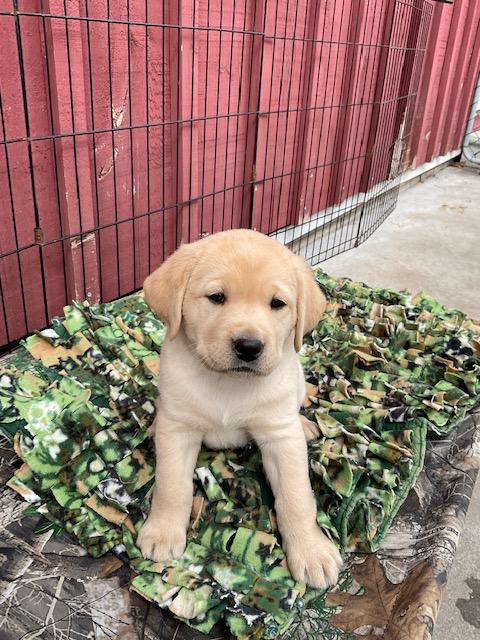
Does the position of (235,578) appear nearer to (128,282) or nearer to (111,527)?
(111,527)

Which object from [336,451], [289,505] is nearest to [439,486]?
[336,451]

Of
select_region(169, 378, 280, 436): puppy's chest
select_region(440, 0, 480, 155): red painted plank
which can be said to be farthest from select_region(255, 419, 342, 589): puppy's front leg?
select_region(440, 0, 480, 155): red painted plank

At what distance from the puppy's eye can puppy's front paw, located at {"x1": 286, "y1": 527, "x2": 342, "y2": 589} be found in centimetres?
92

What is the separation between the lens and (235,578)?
1.97 m

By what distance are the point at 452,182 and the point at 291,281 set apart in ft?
29.8

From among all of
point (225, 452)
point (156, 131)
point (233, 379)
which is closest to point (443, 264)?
point (156, 131)

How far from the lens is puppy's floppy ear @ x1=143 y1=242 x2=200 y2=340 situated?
1.98m

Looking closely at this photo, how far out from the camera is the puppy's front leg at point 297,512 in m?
2.00

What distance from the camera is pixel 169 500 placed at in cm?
209

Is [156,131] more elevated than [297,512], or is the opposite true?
[156,131]

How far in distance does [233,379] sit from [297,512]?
55 cm

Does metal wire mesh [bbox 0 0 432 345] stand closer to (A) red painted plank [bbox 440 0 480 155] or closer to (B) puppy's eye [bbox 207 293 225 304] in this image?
(B) puppy's eye [bbox 207 293 225 304]

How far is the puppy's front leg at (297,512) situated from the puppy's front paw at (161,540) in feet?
1.28

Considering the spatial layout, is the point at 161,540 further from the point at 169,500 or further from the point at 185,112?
the point at 185,112
